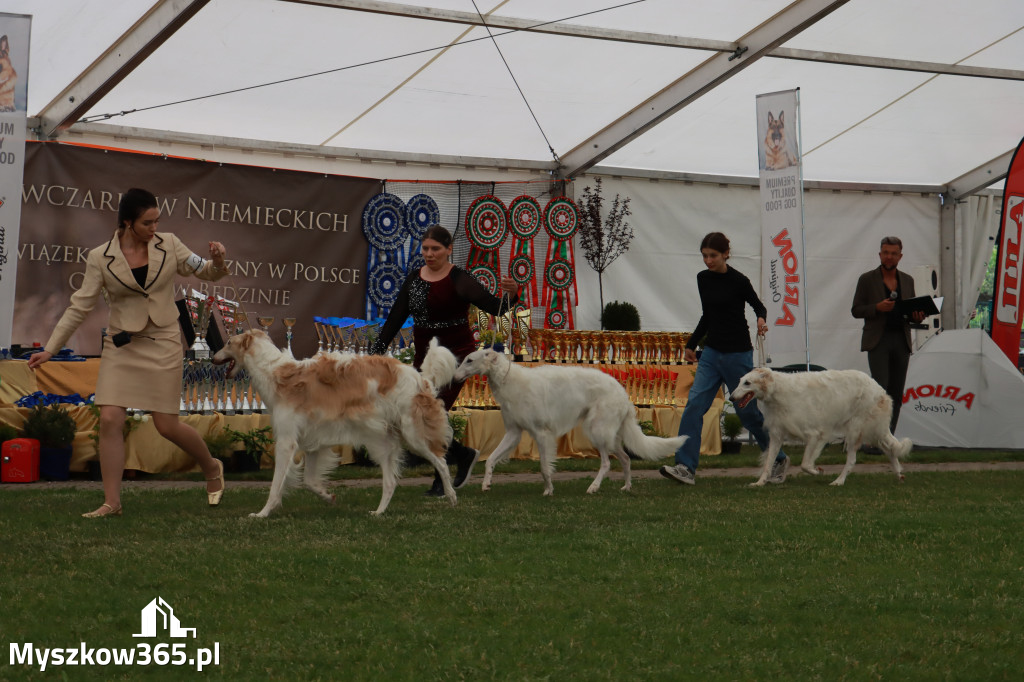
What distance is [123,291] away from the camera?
20.0 ft

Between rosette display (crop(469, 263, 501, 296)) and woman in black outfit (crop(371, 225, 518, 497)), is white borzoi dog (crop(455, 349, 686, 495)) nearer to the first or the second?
woman in black outfit (crop(371, 225, 518, 497))

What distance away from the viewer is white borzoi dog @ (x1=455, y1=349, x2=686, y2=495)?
7.83 m

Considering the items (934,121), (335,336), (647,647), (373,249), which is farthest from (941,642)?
(934,121)

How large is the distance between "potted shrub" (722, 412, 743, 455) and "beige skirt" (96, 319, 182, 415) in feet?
24.9

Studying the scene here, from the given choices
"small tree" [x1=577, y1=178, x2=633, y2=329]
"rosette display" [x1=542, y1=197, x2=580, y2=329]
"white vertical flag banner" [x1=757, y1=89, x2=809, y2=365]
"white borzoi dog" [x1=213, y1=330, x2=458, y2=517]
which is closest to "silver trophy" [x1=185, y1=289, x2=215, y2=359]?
"white borzoi dog" [x1=213, y1=330, x2=458, y2=517]

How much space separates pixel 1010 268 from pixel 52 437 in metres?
10.2

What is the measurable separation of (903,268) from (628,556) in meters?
12.9

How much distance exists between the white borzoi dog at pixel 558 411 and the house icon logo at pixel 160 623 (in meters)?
4.00

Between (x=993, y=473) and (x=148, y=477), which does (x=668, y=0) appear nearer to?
(x=993, y=473)

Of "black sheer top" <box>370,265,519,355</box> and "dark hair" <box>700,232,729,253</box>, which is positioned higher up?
"dark hair" <box>700,232,729,253</box>

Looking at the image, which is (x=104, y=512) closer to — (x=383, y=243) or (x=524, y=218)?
(x=383, y=243)

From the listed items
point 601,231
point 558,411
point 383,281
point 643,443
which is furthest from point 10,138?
point 601,231

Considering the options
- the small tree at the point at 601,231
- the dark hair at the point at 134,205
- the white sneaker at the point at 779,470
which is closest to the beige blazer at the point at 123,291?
the dark hair at the point at 134,205

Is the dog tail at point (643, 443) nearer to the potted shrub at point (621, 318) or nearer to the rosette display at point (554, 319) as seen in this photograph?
the potted shrub at point (621, 318)
